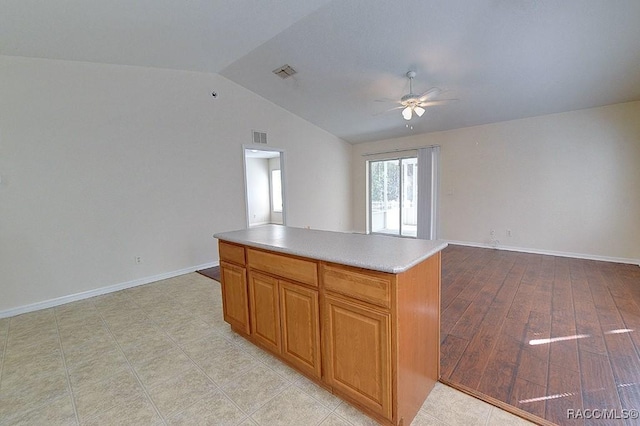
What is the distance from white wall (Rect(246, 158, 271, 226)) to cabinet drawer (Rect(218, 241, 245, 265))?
6.78m

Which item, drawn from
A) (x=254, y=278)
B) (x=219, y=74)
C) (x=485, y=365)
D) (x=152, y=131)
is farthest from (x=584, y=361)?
(x=219, y=74)

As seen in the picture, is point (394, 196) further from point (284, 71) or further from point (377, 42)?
point (377, 42)

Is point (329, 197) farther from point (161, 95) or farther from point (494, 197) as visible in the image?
point (161, 95)

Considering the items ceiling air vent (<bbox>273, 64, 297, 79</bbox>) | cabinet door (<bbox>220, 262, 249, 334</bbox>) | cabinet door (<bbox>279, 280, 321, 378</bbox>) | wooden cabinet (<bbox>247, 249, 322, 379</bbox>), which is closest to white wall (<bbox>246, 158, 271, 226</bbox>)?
ceiling air vent (<bbox>273, 64, 297, 79</bbox>)

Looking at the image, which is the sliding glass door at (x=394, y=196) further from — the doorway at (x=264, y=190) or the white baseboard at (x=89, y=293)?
the white baseboard at (x=89, y=293)

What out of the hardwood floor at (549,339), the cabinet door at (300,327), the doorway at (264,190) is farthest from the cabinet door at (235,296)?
the doorway at (264,190)

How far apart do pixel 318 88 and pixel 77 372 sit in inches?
180

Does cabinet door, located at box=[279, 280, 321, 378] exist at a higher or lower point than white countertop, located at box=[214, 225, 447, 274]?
lower

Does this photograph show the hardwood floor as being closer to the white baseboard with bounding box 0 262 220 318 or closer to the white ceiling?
the white ceiling

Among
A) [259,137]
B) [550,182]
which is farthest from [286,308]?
[550,182]

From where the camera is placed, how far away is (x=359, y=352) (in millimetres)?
1464

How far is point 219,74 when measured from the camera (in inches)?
182

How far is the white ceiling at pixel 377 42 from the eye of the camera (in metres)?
2.61

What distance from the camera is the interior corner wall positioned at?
3.05 m
